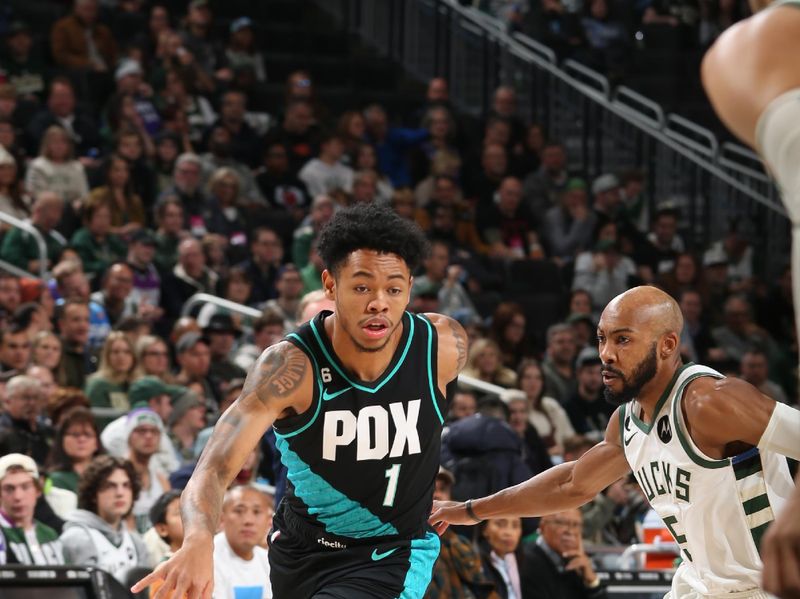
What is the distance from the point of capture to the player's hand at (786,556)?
2076 millimetres

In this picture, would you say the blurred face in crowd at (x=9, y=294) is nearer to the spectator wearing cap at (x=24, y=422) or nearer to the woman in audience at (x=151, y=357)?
the woman in audience at (x=151, y=357)

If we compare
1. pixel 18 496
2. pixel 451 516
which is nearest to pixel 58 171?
pixel 18 496

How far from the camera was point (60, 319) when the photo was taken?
11102 mm

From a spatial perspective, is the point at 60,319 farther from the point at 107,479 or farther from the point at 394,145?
the point at 394,145

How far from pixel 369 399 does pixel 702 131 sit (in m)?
12.9

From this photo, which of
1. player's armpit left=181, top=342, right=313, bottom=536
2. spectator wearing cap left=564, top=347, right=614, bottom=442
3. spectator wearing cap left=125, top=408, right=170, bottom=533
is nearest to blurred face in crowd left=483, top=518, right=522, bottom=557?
spectator wearing cap left=125, top=408, right=170, bottom=533

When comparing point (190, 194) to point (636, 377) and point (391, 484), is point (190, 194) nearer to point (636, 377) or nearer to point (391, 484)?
point (391, 484)

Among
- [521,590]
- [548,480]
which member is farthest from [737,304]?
[548,480]

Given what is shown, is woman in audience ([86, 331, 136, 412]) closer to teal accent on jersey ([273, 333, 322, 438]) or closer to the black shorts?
the black shorts

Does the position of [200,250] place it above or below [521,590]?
above

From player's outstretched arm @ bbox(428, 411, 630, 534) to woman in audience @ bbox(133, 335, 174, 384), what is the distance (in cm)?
554

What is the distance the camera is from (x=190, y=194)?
45.2 ft

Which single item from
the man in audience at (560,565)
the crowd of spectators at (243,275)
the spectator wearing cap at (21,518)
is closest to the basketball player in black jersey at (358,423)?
the crowd of spectators at (243,275)

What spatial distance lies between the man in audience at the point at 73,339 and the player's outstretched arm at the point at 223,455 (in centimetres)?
626
